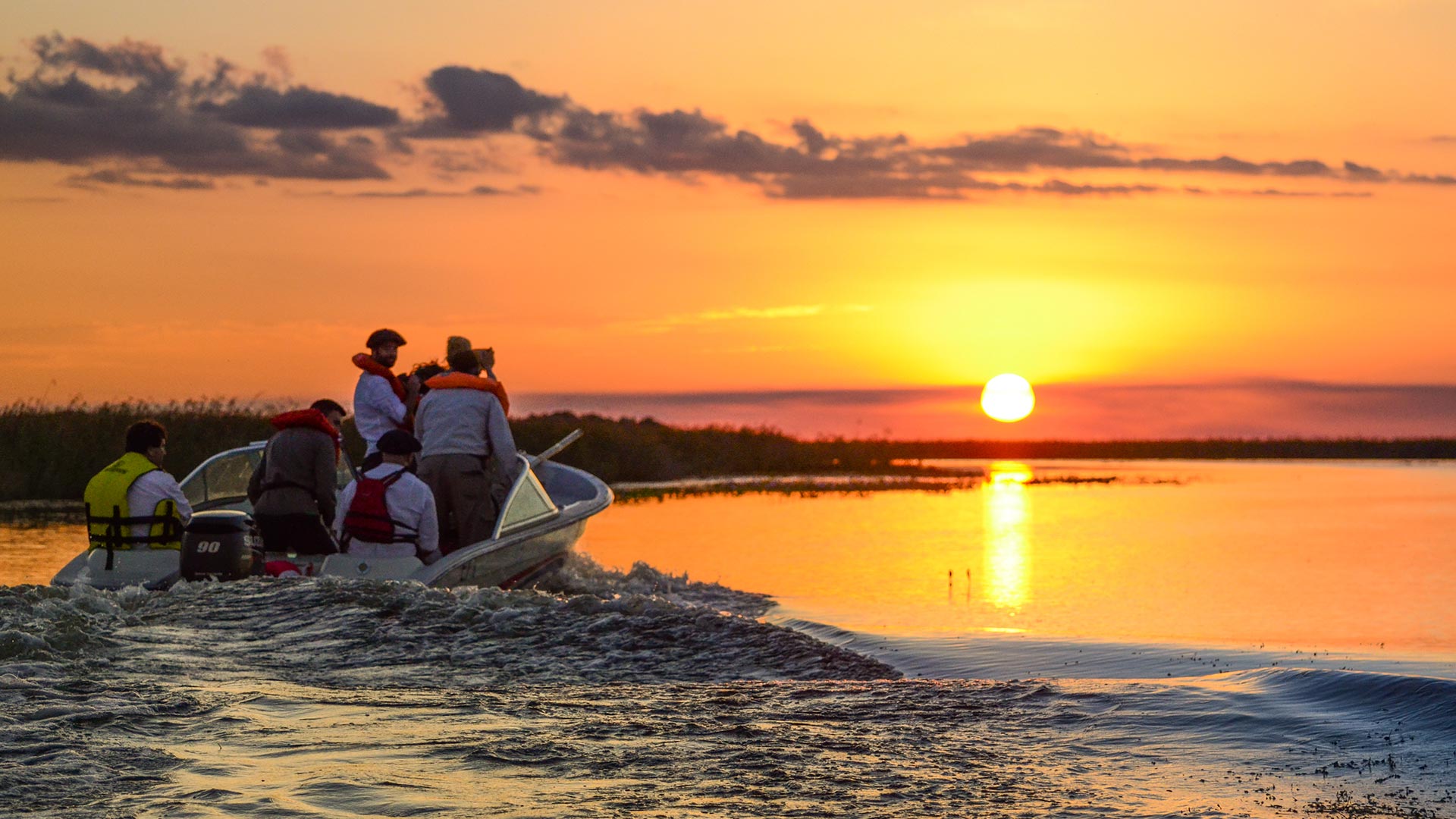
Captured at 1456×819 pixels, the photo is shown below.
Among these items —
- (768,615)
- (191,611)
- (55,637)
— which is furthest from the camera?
(768,615)

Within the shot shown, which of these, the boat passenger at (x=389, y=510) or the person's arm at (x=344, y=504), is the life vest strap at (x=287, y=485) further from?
→ the boat passenger at (x=389, y=510)

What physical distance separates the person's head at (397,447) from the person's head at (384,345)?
135 centimetres

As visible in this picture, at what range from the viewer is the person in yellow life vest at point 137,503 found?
10.5 meters

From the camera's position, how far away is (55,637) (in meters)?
8.38

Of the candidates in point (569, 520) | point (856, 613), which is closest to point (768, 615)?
point (856, 613)

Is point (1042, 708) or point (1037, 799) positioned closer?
point (1037, 799)

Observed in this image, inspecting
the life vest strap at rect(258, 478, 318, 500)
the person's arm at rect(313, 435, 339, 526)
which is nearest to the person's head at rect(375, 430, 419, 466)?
the person's arm at rect(313, 435, 339, 526)

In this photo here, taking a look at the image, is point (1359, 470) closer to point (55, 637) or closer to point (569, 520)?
point (569, 520)

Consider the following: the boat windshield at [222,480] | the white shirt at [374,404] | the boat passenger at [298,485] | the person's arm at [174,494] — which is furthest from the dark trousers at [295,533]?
the boat windshield at [222,480]

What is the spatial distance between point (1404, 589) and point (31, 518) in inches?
702

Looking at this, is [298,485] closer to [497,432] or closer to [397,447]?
[397,447]

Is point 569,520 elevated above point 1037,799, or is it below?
above

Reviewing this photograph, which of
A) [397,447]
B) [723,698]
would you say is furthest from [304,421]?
[723,698]

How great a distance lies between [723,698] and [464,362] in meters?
4.93
